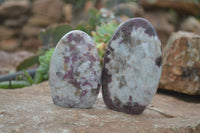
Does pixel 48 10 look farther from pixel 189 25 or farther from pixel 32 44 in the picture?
pixel 189 25

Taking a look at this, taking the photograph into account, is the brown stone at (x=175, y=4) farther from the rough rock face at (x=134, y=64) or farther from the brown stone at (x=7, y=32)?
the rough rock face at (x=134, y=64)

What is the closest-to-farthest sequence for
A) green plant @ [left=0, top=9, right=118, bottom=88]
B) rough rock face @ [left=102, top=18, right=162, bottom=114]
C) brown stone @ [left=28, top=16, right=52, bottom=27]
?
rough rock face @ [left=102, top=18, right=162, bottom=114] → green plant @ [left=0, top=9, right=118, bottom=88] → brown stone @ [left=28, top=16, right=52, bottom=27]

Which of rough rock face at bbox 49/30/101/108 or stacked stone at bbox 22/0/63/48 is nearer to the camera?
rough rock face at bbox 49/30/101/108

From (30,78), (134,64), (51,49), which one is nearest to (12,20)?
(30,78)

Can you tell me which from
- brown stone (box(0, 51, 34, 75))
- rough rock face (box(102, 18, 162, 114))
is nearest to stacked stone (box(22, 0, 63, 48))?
brown stone (box(0, 51, 34, 75))

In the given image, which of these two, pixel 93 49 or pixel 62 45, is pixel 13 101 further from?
pixel 93 49

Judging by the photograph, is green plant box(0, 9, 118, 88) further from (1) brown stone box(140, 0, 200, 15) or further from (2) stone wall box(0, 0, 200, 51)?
(1) brown stone box(140, 0, 200, 15)

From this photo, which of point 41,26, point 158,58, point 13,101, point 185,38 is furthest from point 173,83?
point 41,26
